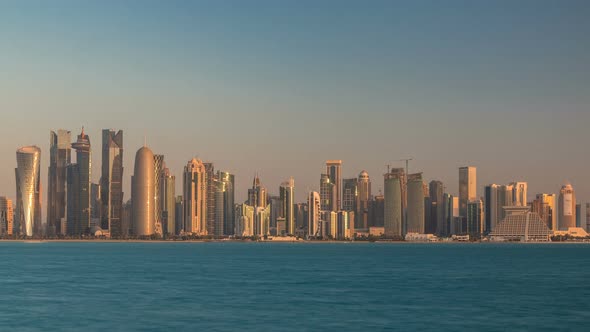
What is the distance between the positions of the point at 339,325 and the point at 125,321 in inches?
810

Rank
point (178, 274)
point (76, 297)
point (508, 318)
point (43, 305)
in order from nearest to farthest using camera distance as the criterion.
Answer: point (508, 318) → point (43, 305) → point (76, 297) → point (178, 274)

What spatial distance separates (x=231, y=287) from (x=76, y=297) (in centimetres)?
2512

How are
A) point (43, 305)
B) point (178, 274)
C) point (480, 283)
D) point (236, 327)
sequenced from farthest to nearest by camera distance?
point (178, 274)
point (480, 283)
point (43, 305)
point (236, 327)

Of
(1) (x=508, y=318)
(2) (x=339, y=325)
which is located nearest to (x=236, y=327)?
(2) (x=339, y=325)

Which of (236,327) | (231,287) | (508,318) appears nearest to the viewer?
(236,327)

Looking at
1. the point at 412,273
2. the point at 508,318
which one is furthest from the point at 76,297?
the point at 412,273

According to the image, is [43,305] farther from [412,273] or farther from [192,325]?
[412,273]

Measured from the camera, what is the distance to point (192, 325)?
3000 inches

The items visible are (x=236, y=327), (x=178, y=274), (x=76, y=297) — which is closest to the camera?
(x=236, y=327)

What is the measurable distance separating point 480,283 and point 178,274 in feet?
184

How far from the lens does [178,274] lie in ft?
503

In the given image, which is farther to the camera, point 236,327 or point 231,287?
point 231,287

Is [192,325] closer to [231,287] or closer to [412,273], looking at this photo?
[231,287]

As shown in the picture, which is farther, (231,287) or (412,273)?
(412,273)
